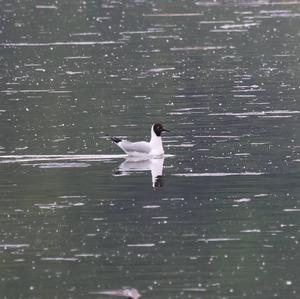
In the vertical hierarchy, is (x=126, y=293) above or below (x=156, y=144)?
above

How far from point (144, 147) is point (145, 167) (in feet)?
3.13

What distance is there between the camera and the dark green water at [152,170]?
17.5 metres

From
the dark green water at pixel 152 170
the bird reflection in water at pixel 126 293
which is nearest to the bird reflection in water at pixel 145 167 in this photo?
the dark green water at pixel 152 170

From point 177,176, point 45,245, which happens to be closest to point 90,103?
point 177,176

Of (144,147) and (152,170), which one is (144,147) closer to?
(144,147)

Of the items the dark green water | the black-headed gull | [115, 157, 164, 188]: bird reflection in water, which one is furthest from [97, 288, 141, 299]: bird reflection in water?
the black-headed gull

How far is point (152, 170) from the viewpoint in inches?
1019

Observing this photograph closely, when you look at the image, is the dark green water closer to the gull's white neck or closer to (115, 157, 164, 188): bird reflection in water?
(115, 157, 164, 188): bird reflection in water

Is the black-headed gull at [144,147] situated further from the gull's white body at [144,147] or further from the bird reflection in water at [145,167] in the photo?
the bird reflection in water at [145,167]

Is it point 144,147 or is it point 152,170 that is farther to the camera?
point 144,147

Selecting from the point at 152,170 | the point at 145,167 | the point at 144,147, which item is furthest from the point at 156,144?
the point at 152,170

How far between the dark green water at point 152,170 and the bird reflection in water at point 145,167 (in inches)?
2.2

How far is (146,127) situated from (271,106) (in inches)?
160

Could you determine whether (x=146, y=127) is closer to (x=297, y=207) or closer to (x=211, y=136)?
(x=211, y=136)
